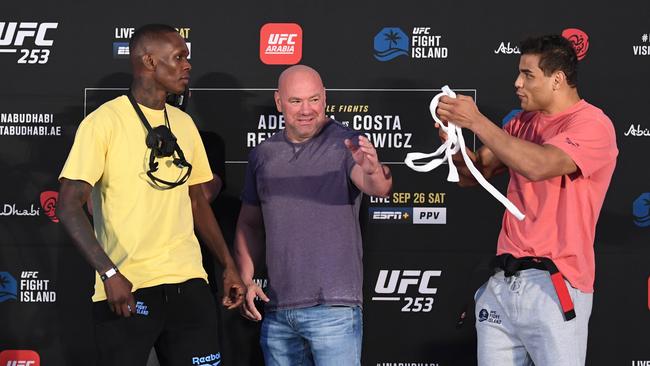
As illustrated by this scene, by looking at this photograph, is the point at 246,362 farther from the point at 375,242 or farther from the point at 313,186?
the point at 313,186

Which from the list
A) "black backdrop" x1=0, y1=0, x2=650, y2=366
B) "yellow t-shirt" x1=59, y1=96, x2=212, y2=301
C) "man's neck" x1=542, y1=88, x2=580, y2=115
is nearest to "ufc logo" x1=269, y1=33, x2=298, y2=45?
"black backdrop" x1=0, y1=0, x2=650, y2=366

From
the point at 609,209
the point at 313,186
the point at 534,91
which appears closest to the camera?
the point at 534,91

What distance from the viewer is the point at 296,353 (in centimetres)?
327

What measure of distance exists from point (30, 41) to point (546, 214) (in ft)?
7.71

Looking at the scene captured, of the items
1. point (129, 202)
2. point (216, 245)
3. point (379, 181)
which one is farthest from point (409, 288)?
point (129, 202)

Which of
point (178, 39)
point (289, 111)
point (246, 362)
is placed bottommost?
point (246, 362)

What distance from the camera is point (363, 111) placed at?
390 centimetres

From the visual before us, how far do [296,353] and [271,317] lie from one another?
0.52 ft

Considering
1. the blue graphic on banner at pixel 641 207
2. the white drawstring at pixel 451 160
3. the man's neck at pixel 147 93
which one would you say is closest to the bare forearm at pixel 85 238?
the man's neck at pixel 147 93

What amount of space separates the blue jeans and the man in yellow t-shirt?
9.3 inches

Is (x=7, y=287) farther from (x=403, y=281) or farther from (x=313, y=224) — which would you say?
(x=403, y=281)

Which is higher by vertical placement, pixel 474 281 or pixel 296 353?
pixel 474 281

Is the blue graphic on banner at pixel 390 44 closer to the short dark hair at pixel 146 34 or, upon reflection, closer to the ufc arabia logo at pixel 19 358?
the short dark hair at pixel 146 34

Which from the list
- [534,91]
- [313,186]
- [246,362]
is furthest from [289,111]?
[246,362]
